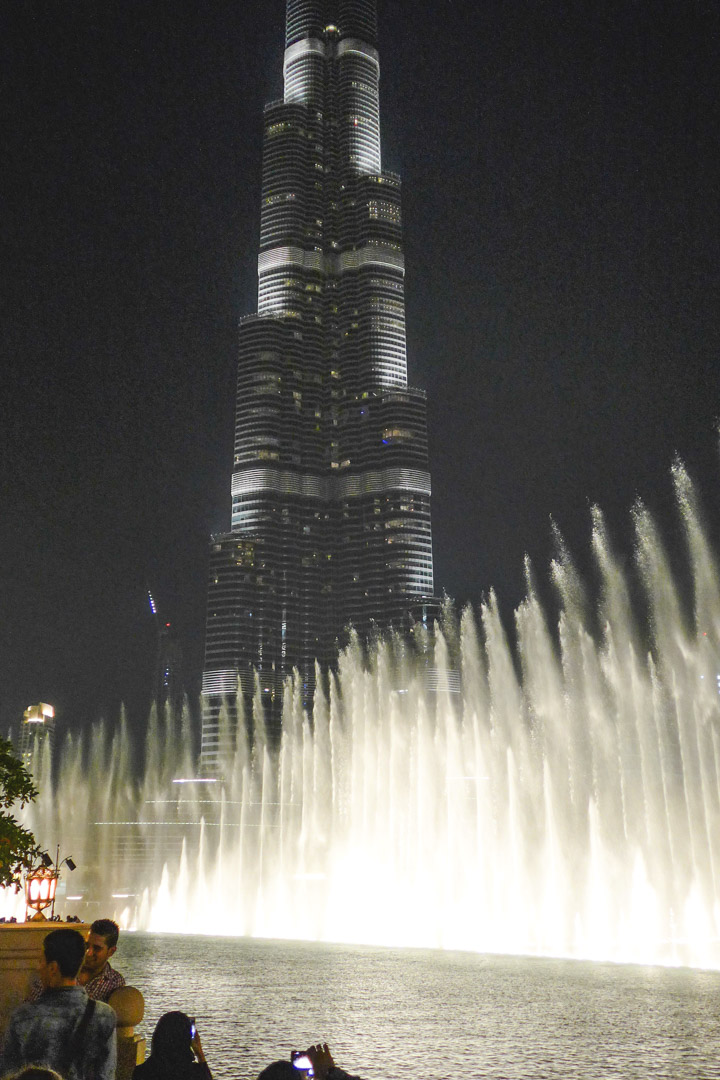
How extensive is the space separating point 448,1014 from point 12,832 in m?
7.96

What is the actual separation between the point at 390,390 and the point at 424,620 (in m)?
46.8

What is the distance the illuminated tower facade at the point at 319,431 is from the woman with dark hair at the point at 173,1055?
448ft

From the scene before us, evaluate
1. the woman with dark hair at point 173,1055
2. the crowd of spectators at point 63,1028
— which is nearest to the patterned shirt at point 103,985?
the woman with dark hair at point 173,1055

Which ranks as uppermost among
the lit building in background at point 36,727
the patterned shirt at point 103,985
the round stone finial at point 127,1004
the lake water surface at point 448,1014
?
the lit building in background at point 36,727

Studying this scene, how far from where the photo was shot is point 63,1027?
5207 millimetres

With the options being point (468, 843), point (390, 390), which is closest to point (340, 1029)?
point (468, 843)

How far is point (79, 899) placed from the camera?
258ft

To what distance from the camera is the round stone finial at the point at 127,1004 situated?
7.43 meters

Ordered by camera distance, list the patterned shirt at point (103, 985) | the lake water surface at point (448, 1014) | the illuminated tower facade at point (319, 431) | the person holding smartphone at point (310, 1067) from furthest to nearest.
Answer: the illuminated tower facade at point (319, 431), the lake water surface at point (448, 1014), the patterned shirt at point (103, 985), the person holding smartphone at point (310, 1067)

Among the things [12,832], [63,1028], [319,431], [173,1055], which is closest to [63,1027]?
[63,1028]

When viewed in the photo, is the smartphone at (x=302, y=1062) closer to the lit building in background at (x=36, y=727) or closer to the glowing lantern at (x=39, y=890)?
the glowing lantern at (x=39, y=890)

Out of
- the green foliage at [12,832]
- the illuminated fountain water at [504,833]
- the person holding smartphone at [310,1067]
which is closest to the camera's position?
the person holding smartphone at [310,1067]

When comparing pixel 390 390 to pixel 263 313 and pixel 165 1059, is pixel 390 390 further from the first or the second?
pixel 165 1059

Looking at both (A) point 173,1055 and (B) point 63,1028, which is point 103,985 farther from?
(B) point 63,1028
